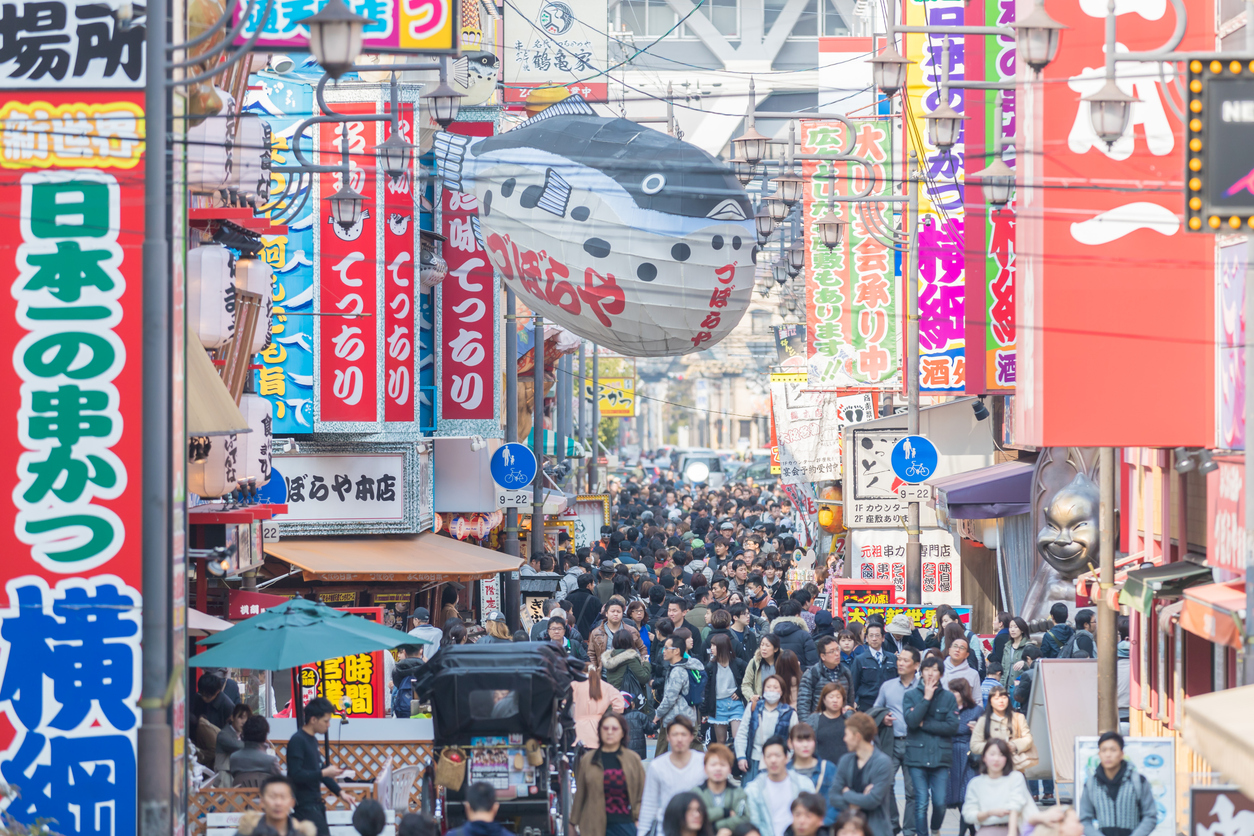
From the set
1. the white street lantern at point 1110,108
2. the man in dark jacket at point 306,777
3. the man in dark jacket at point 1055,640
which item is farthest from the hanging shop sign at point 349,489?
the white street lantern at point 1110,108

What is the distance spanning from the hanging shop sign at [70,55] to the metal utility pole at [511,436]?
513 inches

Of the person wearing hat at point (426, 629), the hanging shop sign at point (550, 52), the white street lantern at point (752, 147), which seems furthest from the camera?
the hanging shop sign at point (550, 52)

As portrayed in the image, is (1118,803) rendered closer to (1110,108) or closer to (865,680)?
(865,680)

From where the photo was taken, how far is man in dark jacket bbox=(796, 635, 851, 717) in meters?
12.9

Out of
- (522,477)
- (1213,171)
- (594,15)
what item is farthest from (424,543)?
(594,15)

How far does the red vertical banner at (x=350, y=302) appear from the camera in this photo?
63.8ft

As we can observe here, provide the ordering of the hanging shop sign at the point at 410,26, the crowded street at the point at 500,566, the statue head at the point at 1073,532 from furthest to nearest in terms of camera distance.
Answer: the statue head at the point at 1073,532, the hanging shop sign at the point at 410,26, the crowded street at the point at 500,566

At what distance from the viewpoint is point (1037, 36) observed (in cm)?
1062

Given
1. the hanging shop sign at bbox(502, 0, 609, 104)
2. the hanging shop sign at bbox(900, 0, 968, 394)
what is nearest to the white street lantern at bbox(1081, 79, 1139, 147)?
the hanging shop sign at bbox(900, 0, 968, 394)

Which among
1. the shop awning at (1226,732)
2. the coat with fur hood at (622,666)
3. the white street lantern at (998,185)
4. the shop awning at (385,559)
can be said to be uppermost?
the white street lantern at (998,185)

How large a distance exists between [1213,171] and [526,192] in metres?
5.73

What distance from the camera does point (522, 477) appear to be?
74.2 ft

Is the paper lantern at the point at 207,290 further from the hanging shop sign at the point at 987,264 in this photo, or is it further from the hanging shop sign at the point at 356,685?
the hanging shop sign at the point at 987,264

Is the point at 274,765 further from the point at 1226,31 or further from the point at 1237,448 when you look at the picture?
the point at 1226,31
